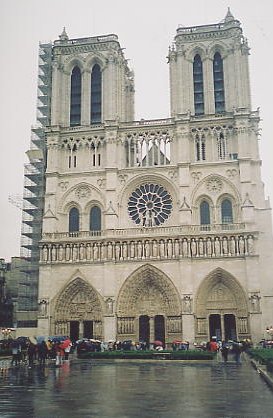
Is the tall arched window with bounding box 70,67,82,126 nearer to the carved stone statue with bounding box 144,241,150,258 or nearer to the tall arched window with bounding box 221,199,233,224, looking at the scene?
the carved stone statue with bounding box 144,241,150,258

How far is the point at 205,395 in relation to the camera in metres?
13.4

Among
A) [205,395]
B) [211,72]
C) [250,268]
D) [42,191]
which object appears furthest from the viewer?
[42,191]

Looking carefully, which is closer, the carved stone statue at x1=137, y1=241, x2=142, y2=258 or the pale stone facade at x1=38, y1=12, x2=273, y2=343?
the pale stone facade at x1=38, y1=12, x2=273, y2=343

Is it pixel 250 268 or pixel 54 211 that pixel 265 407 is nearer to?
pixel 250 268

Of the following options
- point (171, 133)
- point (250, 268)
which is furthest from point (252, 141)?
point (250, 268)

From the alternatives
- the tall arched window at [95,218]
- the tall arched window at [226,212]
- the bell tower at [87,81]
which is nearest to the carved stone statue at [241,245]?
the tall arched window at [226,212]

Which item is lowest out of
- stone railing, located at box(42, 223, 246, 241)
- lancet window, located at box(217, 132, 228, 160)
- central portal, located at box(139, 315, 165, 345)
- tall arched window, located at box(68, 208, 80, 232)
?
A: central portal, located at box(139, 315, 165, 345)

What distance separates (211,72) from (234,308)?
20.5 m

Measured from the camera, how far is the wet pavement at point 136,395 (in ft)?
35.3

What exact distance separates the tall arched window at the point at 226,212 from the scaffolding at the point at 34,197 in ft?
55.6

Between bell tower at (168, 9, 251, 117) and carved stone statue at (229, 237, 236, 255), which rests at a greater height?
bell tower at (168, 9, 251, 117)

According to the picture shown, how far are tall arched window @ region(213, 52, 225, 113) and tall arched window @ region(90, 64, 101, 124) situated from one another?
416 inches

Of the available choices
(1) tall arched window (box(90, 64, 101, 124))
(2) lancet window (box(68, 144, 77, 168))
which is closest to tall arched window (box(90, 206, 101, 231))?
(2) lancet window (box(68, 144, 77, 168))

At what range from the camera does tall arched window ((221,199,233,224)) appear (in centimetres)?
4138
